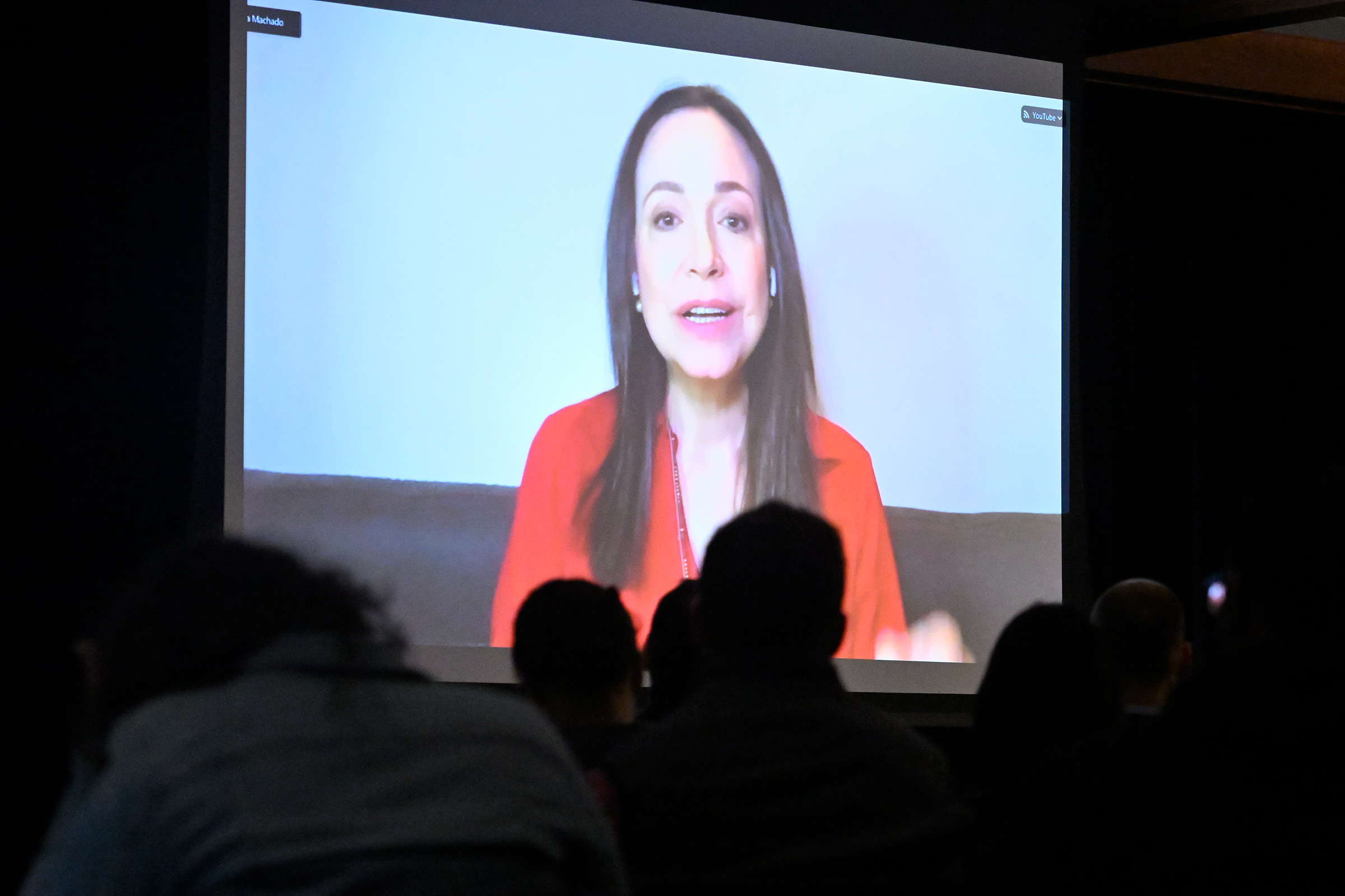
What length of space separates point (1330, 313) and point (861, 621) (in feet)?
9.03

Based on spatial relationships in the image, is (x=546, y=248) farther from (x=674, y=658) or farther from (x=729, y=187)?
(x=674, y=658)

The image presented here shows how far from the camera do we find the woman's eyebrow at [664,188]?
3353 millimetres

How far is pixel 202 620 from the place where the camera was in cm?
98

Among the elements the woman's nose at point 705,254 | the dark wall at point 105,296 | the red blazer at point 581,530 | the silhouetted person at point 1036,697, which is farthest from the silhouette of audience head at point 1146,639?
the dark wall at point 105,296

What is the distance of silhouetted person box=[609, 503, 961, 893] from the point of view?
51.8 inches

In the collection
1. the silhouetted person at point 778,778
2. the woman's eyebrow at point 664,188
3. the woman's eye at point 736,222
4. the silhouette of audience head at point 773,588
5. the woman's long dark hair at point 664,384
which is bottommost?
the silhouetted person at point 778,778

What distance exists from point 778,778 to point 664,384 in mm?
2087

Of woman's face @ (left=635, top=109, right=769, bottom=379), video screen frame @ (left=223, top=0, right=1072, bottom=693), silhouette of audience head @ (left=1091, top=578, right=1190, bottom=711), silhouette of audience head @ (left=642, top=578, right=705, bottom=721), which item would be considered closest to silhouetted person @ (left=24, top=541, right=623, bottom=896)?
Answer: silhouette of audience head @ (left=642, top=578, right=705, bottom=721)

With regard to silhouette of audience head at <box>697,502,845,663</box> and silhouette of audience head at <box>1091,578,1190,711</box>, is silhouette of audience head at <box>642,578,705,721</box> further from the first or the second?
silhouette of audience head at <box>1091,578,1190,711</box>

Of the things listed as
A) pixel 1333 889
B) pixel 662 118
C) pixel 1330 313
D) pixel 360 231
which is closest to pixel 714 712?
pixel 1333 889

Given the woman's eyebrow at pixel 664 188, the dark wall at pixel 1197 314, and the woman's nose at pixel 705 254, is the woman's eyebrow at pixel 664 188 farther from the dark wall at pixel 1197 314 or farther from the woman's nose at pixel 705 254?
the dark wall at pixel 1197 314

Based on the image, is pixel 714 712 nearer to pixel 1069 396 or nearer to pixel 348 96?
pixel 348 96

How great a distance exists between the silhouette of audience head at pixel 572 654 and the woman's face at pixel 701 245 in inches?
66.7

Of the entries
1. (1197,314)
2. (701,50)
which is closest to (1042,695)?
(701,50)
